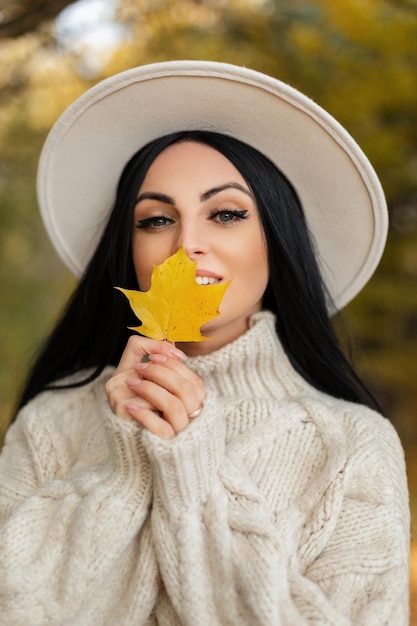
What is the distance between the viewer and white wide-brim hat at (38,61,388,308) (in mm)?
1929

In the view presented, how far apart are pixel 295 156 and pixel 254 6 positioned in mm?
3853

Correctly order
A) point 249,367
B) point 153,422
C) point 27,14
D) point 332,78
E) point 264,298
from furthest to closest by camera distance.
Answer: point 332,78, point 27,14, point 264,298, point 249,367, point 153,422

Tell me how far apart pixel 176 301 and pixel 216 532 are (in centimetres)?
53

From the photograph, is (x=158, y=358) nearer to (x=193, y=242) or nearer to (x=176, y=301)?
(x=176, y=301)

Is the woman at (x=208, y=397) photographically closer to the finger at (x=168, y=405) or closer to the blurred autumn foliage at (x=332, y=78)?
the finger at (x=168, y=405)

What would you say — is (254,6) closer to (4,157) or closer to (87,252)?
(4,157)

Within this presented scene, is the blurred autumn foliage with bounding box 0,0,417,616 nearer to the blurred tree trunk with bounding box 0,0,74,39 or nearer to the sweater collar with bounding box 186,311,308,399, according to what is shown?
the blurred tree trunk with bounding box 0,0,74,39

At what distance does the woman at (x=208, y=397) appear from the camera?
1.59 meters

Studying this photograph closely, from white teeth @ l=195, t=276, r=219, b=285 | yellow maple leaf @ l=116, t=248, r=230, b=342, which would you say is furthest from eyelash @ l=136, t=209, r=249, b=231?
yellow maple leaf @ l=116, t=248, r=230, b=342

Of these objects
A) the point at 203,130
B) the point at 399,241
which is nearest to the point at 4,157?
the point at 399,241

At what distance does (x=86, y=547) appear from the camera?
1.60 metres

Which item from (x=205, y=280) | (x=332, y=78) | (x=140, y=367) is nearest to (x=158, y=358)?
(x=140, y=367)

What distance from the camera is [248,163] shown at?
201 centimetres

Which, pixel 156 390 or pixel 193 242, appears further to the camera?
pixel 193 242
